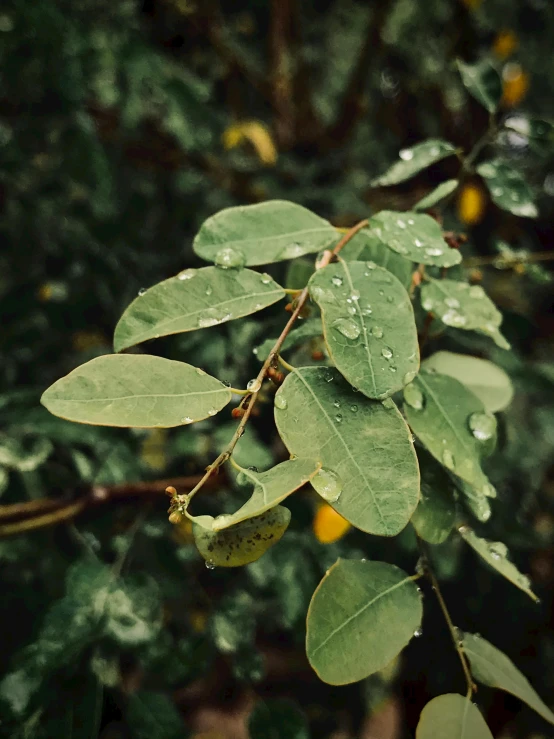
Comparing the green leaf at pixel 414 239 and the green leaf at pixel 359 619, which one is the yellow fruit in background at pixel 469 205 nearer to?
the green leaf at pixel 414 239

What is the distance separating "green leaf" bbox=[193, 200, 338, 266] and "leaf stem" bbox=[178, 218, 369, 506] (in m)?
0.01

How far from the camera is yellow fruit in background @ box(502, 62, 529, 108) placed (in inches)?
61.3

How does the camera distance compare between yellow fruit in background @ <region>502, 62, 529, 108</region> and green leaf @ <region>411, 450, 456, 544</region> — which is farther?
yellow fruit in background @ <region>502, 62, 529, 108</region>

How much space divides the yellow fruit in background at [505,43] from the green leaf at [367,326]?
1.67 metres

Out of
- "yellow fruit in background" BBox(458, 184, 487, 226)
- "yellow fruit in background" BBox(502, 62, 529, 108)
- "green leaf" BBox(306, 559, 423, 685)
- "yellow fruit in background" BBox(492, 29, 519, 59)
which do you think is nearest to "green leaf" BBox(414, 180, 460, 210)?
"green leaf" BBox(306, 559, 423, 685)

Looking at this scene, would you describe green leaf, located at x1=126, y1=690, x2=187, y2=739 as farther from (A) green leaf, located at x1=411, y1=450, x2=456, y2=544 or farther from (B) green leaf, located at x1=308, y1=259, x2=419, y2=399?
(B) green leaf, located at x1=308, y1=259, x2=419, y2=399

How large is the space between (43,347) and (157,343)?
0.29 metres

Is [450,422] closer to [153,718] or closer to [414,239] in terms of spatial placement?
[414,239]

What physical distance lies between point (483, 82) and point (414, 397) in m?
0.53

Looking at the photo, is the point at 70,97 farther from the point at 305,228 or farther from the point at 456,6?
the point at 456,6

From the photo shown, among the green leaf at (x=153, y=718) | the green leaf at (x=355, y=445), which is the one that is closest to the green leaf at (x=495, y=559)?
the green leaf at (x=355, y=445)

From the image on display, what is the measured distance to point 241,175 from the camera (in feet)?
4.57

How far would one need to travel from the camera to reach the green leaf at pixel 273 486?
0.30m

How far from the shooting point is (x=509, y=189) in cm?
64
